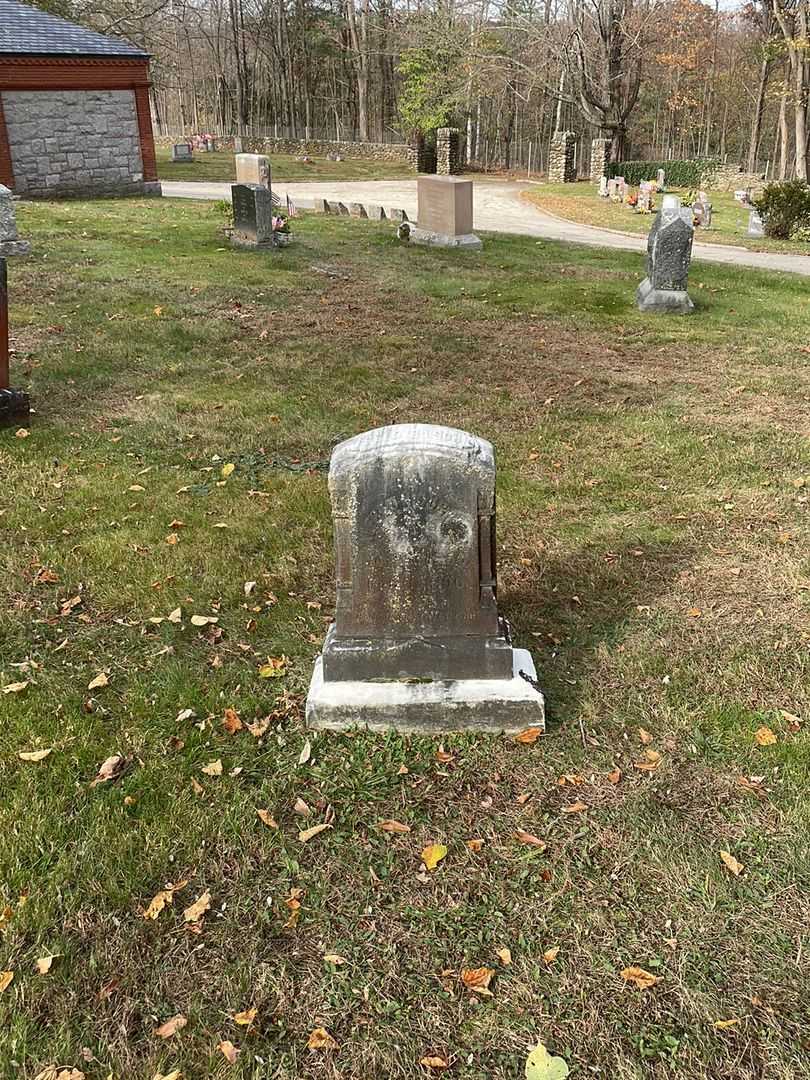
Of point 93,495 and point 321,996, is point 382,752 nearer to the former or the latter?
point 321,996

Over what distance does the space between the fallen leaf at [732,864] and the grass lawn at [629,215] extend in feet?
63.7

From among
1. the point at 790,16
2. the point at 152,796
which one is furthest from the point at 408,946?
the point at 790,16

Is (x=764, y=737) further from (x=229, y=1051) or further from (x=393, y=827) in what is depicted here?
(x=229, y=1051)

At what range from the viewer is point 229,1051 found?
2.53 meters

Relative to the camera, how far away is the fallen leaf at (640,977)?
2.71 meters

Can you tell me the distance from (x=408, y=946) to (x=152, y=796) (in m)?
1.28

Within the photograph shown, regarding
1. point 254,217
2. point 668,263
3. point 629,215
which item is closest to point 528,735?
point 668,263

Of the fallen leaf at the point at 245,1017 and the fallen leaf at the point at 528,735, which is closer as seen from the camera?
the fallen leaf at the point at 245,1017

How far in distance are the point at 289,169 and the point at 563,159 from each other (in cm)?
1303

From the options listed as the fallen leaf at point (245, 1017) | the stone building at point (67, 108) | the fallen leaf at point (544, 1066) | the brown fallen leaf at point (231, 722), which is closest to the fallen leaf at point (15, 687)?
the brown fallen leaf at point (231, 722)

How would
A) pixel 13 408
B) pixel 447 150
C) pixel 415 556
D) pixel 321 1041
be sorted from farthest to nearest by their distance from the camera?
pixel 447 150 → pixel 13 408 → pixel 415 556 → pixel 321 1041

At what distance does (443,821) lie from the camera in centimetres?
341

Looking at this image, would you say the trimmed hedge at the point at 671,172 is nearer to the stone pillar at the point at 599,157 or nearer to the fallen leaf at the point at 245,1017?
the stone pillar at the point at 599,157

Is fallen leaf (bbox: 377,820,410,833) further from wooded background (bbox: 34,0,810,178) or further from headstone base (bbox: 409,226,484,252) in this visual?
wooded background (bbox: 34,0,810,178)
